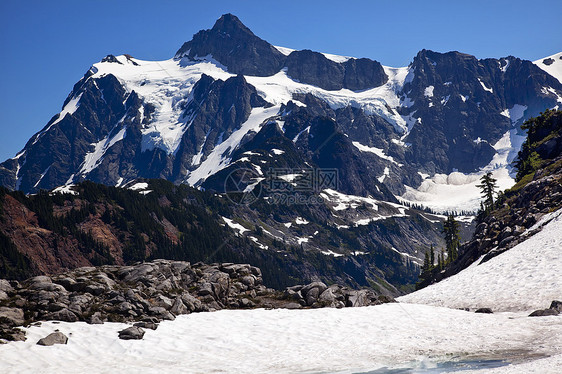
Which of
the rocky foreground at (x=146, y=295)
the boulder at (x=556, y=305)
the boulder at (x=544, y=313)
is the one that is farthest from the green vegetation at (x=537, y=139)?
the boulder at (x=544, y=313)

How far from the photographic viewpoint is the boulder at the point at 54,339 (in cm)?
3336

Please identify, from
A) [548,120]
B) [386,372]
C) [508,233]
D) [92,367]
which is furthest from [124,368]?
[548,120]

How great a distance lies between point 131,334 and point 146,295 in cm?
932

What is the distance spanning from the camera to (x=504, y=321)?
39.6 meters

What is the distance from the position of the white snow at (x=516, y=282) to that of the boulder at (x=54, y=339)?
34879 mm

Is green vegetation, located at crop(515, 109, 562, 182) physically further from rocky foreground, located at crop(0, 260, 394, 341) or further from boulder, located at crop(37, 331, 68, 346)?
boulder, located at crop(37, 331, 68, 346)

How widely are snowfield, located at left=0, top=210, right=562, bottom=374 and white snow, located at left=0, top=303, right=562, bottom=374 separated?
0.07 meters

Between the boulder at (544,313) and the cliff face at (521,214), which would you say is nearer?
the boulder at (544,313)

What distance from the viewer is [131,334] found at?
3584 cm

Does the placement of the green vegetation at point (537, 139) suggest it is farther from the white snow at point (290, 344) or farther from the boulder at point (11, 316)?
the boulder at point (11, 316)

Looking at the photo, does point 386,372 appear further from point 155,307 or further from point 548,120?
point 548,120

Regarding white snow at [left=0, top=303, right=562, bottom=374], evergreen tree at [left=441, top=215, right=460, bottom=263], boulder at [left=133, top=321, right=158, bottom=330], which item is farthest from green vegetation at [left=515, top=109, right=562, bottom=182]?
boulder at [left=133, top=321, right=158, bottom=330]

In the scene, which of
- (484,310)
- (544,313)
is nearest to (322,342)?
(484,310)

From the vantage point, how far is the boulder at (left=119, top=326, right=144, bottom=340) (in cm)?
3569
